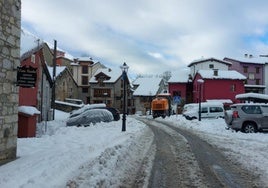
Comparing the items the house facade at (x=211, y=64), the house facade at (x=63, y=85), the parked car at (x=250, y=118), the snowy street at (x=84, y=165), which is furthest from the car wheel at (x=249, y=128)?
the house facade at (x=211, y=64)

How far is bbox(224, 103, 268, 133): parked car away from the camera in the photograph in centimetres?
2361

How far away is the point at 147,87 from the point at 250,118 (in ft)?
227

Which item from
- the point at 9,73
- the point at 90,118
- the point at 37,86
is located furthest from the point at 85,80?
the point at 9,73

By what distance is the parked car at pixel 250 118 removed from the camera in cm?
2361

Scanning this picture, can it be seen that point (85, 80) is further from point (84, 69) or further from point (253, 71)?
point (253, 71)

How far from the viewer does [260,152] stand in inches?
557

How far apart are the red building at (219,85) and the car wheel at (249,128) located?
46810 mm

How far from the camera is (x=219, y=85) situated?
71250 mm

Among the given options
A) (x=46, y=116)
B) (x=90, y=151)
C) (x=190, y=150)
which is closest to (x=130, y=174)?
(x=90, y=151)

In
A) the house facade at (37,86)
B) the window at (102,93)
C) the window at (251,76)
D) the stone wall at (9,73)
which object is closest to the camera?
the stone wall at (9,73)

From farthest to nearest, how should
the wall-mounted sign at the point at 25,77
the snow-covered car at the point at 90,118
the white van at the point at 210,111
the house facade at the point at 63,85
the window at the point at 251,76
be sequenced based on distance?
1. the window at the point at 251,76
2. the house facade at the point at 63,85
3. the white van at the point at 210,111
4. the snow-covered car at the point at 90,118
5. the wall-mounted sign at the point at 25,77

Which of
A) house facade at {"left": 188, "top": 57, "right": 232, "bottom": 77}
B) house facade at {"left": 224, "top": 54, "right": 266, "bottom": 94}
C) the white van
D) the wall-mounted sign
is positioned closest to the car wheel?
the wall-mounted sign

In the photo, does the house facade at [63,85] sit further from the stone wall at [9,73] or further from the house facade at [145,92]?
the stone wall at [9,73]

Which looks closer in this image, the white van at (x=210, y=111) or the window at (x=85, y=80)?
the white van at (x=210, y=111)
